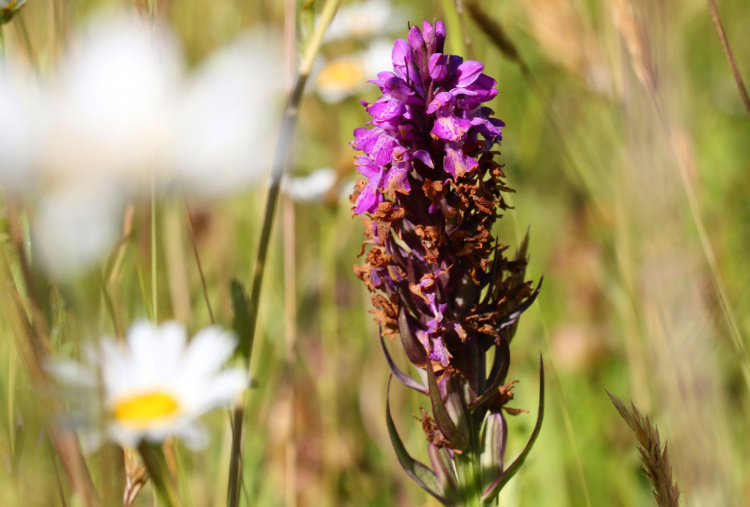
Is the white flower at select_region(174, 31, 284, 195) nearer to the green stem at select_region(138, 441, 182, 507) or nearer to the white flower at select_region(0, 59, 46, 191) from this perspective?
the white flower at select_region(0, 59, 46, 191)

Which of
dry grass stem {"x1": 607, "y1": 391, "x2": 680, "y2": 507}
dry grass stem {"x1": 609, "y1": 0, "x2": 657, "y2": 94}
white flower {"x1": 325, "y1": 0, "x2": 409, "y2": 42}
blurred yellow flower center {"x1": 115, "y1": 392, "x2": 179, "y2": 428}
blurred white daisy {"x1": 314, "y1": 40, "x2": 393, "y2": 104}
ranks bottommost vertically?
dry grass stem {"x1": 607, "y1": 391, "x2": 680, "y2": 507}

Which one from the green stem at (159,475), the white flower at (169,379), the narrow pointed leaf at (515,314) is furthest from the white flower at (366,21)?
the green stem at (159,475)

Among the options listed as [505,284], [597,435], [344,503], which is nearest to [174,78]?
[505,284]

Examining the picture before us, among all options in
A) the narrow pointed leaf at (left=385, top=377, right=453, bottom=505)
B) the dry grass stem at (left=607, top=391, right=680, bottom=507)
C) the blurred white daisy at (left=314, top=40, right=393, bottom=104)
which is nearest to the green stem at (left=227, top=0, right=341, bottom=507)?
the narrow pointed leaf at (left=385, top=377, right=453, bottom=505)

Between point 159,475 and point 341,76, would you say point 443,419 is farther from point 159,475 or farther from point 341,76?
point 341,76

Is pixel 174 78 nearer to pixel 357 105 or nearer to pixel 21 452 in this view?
pixel 21 452

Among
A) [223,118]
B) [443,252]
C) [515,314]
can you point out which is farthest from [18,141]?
[515,314]
